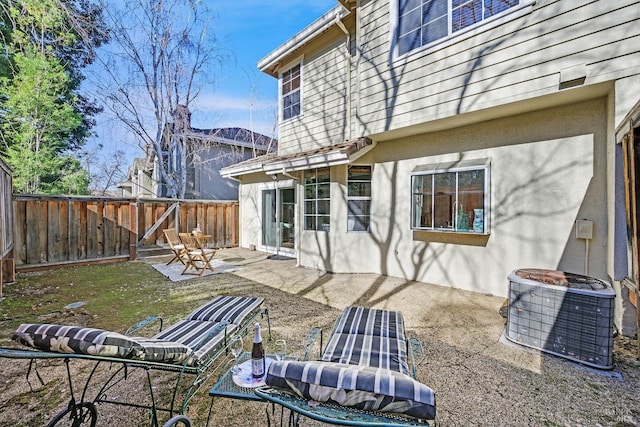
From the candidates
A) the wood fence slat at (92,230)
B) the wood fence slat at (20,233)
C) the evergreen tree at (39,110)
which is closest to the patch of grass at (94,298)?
the wood fence slat at (20,233)

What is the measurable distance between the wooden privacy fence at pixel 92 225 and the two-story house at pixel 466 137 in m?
4.69

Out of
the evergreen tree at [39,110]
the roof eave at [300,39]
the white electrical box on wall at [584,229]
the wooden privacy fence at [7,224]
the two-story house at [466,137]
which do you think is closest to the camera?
the two-story house at [466,137]

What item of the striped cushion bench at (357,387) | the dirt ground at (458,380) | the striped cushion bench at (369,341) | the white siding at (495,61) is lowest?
the dirt ground at (458,380)

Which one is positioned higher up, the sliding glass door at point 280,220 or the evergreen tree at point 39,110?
the evergreen tree at point 39,110

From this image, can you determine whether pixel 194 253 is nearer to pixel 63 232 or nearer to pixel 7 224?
pixel 7 224

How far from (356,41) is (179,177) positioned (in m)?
11.2

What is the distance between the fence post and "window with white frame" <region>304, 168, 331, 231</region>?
5559 millimetres

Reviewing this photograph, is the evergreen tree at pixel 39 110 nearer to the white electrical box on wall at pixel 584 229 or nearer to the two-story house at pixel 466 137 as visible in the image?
the two-story house at pixel 466 137

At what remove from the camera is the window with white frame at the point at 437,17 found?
4508mm

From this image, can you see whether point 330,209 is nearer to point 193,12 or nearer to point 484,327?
point 484,327

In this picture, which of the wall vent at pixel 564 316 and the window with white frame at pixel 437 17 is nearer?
the wall vent at pixel 564 316

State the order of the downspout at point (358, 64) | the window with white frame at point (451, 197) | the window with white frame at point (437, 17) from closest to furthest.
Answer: the window with white frame at point (437, 17) < the window with white frame at point (451, 197) < the downspout at point (358, 64)

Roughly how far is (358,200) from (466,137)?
262 cm

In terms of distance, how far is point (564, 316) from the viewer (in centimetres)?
309
